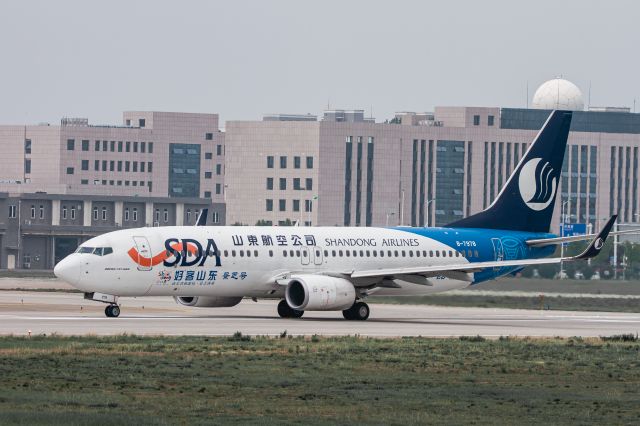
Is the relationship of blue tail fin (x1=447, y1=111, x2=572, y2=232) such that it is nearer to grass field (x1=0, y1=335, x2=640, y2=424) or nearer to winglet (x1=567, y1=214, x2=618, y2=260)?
winglet (x1=567, y1=214, x2=618, y2=260)

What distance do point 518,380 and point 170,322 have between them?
83.2 ft

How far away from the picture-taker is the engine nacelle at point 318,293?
64625 millimetres

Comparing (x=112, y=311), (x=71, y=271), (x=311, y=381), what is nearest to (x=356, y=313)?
(x=112, y=311)

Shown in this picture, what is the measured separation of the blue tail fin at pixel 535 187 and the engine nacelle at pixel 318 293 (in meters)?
11.6

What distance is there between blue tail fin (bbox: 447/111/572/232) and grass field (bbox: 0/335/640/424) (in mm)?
25539

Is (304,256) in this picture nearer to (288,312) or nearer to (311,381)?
(288,312)

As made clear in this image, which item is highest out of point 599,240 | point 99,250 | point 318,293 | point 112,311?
point 599,240

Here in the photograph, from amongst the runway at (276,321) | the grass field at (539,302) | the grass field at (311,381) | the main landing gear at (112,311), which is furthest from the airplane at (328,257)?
the grass field at (311,381)

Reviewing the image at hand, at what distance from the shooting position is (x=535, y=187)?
76750 millimetres

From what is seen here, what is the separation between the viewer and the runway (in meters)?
56.4

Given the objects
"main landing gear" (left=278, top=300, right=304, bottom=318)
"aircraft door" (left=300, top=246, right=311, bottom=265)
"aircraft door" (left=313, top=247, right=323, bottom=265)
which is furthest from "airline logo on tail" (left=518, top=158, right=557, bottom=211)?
"main landing gear" (left=278, top=300, right=304, bottom=318)

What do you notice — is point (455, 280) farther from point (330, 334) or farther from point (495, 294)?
point (330, 334)

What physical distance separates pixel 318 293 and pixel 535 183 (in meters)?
17.0

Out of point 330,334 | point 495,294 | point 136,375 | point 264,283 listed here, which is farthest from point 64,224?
point 136,375
